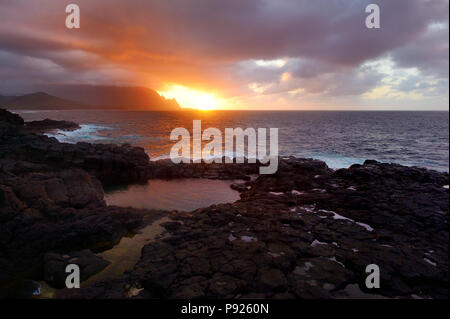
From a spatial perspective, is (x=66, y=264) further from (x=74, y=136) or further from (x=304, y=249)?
(x=74, y=136)

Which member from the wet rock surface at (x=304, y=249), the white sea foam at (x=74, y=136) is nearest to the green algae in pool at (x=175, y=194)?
the wet rock surface at (x=304, y=249)

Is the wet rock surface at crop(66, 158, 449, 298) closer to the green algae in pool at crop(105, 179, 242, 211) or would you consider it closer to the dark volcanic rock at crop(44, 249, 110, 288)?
the dark volcanic rock at crop(44, 249, 110, 288)

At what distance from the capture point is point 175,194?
25.6m

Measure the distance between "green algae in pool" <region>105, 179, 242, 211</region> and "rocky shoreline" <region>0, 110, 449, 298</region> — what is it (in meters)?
3.38

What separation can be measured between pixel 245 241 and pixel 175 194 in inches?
535

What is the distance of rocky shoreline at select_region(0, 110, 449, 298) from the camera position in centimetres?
1057

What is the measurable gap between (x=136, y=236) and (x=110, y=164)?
18607 mm

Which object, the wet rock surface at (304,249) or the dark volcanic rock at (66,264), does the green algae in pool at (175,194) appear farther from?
the dark volcanic rock at (66,264)

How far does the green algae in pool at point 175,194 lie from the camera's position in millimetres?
22406

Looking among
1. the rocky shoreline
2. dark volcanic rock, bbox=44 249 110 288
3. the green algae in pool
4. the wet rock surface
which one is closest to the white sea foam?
the green algae in pool

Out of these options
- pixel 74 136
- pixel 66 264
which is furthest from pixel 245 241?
pixel 74 136

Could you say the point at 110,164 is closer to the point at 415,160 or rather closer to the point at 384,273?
the point at 384,273
